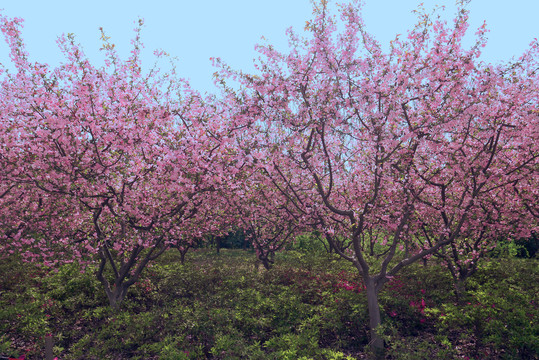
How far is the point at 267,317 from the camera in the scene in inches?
297

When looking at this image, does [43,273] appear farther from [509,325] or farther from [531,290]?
[531,290]

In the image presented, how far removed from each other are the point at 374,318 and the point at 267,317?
7.03ft

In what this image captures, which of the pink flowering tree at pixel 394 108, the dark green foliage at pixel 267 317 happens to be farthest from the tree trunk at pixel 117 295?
the pink flowering tree at pixel 394 108

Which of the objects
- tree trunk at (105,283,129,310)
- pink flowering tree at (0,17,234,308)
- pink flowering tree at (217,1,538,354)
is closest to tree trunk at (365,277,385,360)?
pink flowering tree at (217,1,538,354)

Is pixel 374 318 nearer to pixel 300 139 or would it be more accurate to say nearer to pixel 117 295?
pixel 300 139

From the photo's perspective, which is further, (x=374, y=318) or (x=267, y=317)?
(x=267, y=317)

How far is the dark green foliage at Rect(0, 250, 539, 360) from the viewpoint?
6000mm

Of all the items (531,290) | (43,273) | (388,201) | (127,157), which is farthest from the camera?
(43,273)

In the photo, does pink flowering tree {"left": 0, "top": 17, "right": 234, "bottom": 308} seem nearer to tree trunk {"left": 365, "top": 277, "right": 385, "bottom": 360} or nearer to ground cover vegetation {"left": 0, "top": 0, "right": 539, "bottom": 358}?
ground cover vegetation {"left": 0, "top": 0, "right": 539, "bottom": 358}

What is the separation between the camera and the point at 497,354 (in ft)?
20.7

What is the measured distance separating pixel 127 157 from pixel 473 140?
6652 mm

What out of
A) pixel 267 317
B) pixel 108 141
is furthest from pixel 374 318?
pixel 108 141

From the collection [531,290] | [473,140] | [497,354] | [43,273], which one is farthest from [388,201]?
[43,273]

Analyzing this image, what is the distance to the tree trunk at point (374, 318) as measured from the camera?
6545 millimetres
